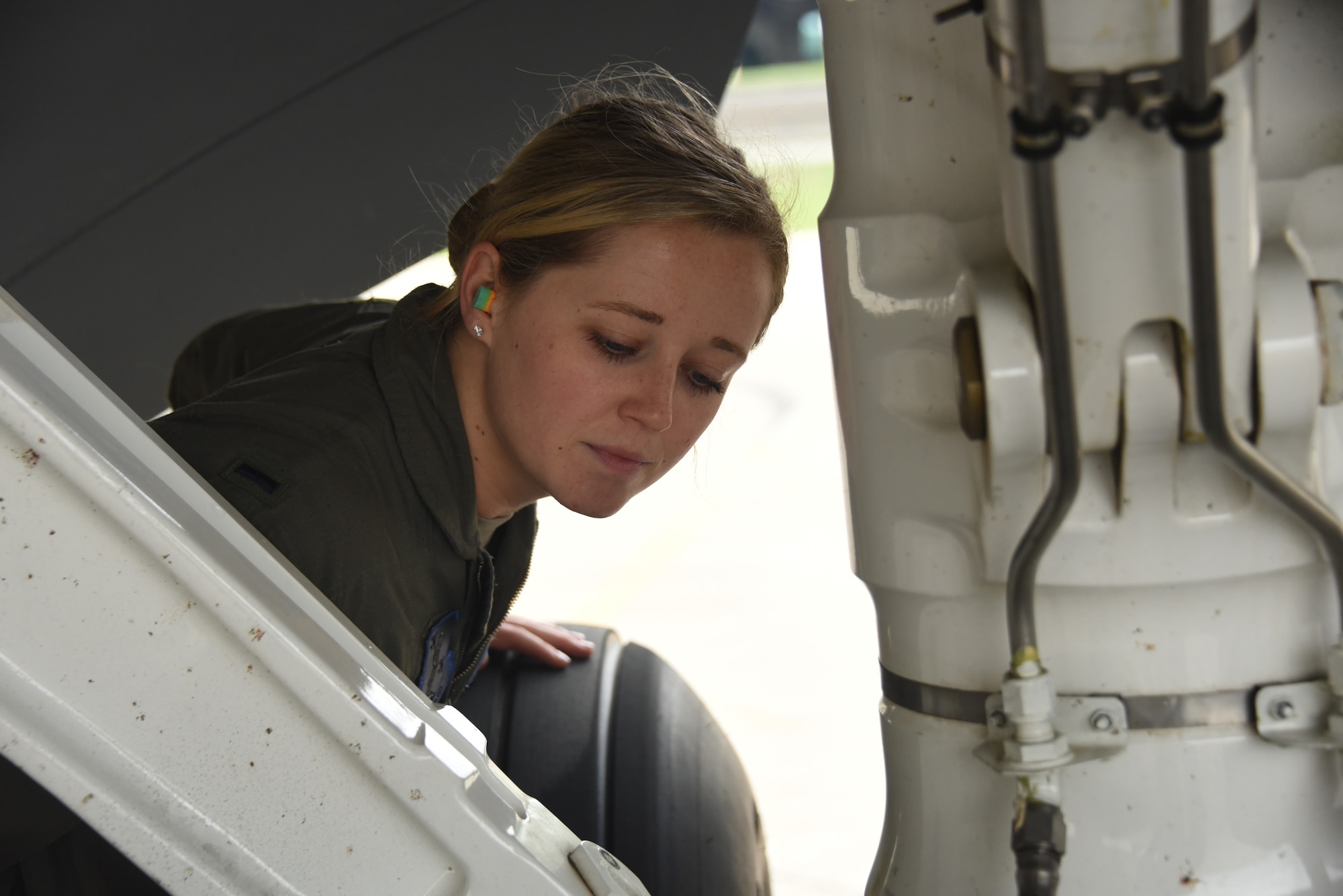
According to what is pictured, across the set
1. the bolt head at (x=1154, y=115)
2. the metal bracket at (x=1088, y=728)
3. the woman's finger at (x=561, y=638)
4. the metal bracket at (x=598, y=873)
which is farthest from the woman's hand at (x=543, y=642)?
the bolt head at (x=1154, y=115)

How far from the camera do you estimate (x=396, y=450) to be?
0.93m

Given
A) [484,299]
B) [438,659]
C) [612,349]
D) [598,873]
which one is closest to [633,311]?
[612,349]

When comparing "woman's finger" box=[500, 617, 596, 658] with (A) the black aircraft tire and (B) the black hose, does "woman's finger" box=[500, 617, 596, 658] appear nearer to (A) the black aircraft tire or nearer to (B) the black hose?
(A) the black aircraft tire

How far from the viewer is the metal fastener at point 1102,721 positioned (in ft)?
1.92

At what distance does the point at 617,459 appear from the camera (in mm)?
993

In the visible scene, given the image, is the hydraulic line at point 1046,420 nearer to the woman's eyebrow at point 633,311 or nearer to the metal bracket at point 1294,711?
the metal bracket at point 1294,711

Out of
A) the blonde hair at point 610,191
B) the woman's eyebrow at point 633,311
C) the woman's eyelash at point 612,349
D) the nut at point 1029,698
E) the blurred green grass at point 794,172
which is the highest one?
the blonde hair at point 610,191

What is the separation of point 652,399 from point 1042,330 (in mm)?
458

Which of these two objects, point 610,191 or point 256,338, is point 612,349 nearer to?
point 610,191

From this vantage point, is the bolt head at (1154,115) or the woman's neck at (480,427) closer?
the bolt head at (1154,115)

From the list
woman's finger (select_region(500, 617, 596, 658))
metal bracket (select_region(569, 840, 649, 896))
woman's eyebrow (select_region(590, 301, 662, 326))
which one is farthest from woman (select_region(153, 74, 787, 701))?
woman's finger (select_region(500, 617, 596, 658))

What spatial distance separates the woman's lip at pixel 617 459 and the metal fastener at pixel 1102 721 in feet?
1.58

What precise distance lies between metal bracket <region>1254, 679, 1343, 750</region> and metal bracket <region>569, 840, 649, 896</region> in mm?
322

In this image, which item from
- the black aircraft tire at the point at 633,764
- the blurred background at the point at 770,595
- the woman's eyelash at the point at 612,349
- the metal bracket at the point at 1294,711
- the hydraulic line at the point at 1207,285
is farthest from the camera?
the blurred background at the point at 770,595
